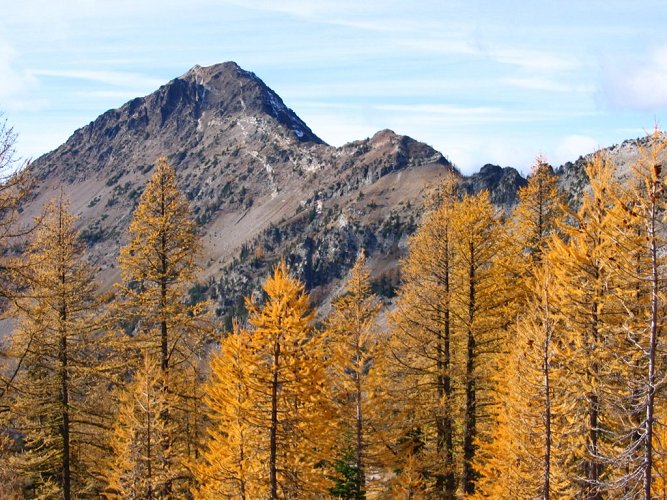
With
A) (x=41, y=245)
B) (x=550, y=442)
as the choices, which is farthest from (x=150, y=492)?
(x=550, y=442)

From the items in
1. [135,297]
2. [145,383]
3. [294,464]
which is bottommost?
[294,464]

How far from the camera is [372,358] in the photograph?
21.6m

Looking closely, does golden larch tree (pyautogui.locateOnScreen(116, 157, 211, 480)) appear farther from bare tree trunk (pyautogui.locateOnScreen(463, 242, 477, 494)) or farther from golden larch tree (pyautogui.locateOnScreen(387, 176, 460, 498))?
bare tree trunk (pyautogui.locateOnScreen(463, 242, 477, 494))

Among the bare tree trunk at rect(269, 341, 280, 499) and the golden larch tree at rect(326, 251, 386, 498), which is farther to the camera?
the golden larch tree at rect(326, 251, 386, 498)

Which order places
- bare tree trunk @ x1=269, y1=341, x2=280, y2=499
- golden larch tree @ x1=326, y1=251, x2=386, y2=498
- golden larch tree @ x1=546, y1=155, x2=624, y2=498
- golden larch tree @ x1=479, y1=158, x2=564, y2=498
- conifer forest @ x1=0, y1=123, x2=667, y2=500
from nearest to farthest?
conifer forest @ x1=0, y1=123, x2=667, y2=500
golden larch tree @ x1=546, y1=155, x2=624, y2=498
golden larch tree @ x1=479, y1=158, x2=564, y2=498
bare tree trunk @ x1=269, y1=341, x2=280, y2=499
golden larch tree @ x1=326, y1=251, x2=386, y2=498

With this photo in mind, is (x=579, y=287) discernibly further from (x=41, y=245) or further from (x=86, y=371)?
(x=41, y=245)

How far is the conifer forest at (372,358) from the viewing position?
12.5 meters

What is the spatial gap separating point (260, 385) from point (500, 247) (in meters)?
11.7

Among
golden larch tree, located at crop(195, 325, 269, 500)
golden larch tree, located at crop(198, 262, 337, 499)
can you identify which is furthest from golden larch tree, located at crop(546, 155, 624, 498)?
golden larch tree, located at crop(195, 325, 269, 500)

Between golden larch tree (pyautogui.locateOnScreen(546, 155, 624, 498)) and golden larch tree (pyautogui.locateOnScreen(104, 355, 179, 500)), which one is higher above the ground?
golden larch tree (pyautogui.locateOnScreen(546, 155, 624, 498))

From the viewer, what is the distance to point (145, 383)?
63.4 feet

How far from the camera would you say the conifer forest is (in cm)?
1255

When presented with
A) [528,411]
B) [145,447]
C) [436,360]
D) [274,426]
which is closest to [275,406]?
[274,426]

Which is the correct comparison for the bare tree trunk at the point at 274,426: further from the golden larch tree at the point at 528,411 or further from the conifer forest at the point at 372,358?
the golden larch tree at the point at 528,411
